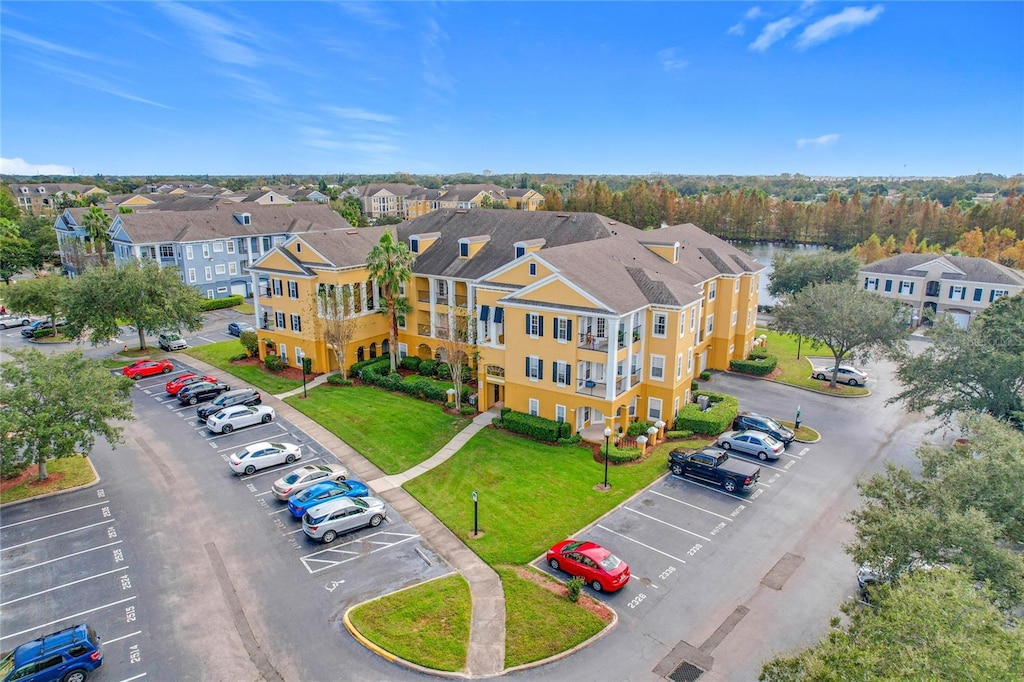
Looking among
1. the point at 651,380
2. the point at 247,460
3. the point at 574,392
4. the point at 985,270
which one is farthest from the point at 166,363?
the point at 985,270

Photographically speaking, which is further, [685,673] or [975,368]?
[975,368]

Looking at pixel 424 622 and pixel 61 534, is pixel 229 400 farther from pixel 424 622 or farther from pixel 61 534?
pixel 424 622

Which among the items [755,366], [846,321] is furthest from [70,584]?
[846,321]

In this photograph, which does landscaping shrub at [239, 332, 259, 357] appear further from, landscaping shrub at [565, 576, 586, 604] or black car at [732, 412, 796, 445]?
landscaping shrub at [565, 576, 586, 604]

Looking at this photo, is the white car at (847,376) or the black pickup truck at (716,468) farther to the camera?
the white car at (847,376)

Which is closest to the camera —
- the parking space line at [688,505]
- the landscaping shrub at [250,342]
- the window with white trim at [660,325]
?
the parking space line at [688,505]

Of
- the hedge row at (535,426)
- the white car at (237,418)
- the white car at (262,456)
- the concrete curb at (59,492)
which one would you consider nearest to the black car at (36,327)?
the white car at (237,418)

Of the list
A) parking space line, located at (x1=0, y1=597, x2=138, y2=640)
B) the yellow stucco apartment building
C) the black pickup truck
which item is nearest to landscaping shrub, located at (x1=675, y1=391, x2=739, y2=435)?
the yellow stucco apartment building

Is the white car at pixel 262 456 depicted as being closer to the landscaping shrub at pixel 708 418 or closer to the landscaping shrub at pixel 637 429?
the landscaping shrub at pixel 637 429
